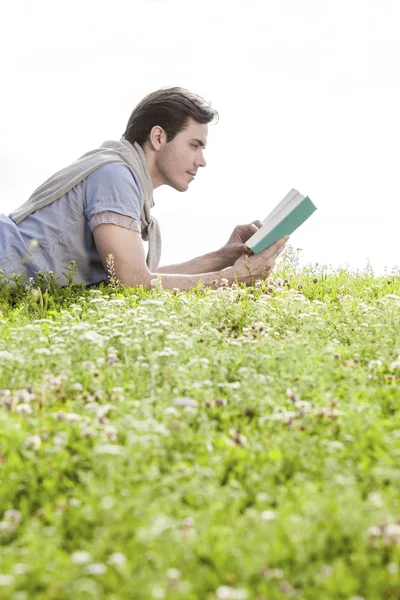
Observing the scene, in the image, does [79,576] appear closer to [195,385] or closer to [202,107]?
[195,385]

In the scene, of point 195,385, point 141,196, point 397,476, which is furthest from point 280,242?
point 397,476

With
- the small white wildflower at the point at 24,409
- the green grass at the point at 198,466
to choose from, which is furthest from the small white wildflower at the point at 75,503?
the small white wildflower at the point at 24,409

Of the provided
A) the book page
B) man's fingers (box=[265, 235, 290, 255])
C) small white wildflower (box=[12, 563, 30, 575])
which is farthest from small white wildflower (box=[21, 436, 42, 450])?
man's fingers (box=[265, 235, 290, 255])

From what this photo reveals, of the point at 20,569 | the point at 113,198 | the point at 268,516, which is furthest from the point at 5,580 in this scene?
the point at 113,198

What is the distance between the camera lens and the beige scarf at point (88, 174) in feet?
20.7

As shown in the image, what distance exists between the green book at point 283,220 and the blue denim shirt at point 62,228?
3.91 feet

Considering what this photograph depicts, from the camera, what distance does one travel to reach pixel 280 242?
6.46 metres

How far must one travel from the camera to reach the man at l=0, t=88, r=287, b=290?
5.98 m

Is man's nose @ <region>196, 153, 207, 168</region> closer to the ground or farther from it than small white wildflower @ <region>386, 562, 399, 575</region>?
farther from it

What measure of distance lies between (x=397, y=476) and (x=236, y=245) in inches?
189

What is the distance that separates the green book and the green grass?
1768 millimetres

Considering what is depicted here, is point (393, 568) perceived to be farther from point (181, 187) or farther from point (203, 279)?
point (181, 187)

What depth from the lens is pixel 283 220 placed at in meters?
6.24

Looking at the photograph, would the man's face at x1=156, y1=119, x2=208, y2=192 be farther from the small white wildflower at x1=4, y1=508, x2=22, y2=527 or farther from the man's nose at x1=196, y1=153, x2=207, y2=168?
the small white wildflower at x1=4, y1=508, x2=22, y2=527
